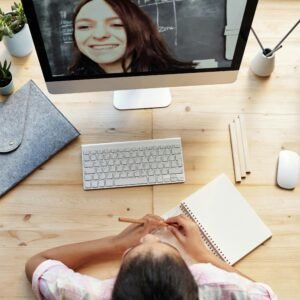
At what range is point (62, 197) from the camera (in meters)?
0.90

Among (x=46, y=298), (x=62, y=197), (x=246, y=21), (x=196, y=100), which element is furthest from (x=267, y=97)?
(x=46, y=298)

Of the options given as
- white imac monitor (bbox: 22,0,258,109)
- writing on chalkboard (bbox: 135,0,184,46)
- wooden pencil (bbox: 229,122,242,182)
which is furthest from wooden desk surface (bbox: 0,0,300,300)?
writing on chalkboard (bbox: 135,0,184,46)

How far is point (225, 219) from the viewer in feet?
2.87

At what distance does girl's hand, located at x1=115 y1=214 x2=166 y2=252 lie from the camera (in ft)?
2.76

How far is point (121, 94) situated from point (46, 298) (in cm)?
46

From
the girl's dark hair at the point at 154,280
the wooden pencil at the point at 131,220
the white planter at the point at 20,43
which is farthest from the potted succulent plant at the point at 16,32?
the girl's dark hair at the point at 154,280

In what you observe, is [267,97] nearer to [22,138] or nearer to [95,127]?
[95,127]

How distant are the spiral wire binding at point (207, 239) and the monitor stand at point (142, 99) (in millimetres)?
246

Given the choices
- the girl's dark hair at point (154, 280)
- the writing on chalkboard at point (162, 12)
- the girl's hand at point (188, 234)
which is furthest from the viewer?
the girl's hand at point (188, 234)

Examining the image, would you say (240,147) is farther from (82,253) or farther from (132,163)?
(82,253)

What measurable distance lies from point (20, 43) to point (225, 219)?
60 centimetres

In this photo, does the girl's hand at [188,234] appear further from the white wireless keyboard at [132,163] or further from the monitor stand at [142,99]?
the monitor stand at [142,99]

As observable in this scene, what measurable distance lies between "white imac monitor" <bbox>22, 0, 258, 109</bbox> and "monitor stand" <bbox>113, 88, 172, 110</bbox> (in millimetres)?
107

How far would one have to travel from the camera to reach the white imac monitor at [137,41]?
743 mm
